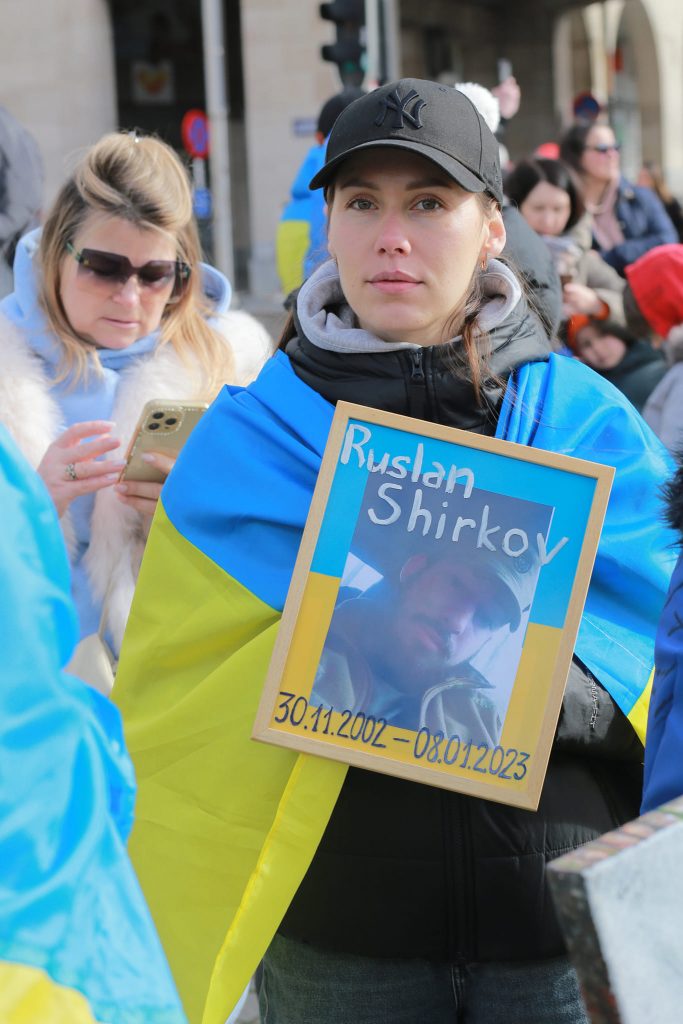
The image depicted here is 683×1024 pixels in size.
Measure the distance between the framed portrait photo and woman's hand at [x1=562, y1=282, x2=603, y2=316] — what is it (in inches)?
158

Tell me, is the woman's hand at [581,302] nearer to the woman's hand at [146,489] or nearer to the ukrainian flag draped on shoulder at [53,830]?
the woman's hand at [146,489]

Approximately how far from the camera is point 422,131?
2.14 metres

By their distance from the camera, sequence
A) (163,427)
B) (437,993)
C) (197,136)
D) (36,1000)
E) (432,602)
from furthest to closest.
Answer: (197,136)
(163,427)
(437,993)
(432,602)
(36,1000)

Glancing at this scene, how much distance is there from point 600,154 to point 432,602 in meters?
6.56

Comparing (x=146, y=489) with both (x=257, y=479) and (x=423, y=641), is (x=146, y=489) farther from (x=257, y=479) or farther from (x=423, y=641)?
(x=423, y=641)

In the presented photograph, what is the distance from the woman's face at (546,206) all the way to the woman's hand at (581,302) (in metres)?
0.44

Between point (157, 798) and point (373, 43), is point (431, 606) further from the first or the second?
point (373, 43)

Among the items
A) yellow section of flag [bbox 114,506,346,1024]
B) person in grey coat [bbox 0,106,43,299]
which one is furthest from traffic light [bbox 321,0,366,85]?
yellow section of flag [bbox 114,506,346,1024]

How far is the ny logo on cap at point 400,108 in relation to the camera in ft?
7.02

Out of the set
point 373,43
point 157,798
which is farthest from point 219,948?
point 373,43

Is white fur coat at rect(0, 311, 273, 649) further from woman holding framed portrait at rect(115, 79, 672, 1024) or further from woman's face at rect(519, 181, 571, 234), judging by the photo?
woman's face at rect(519, 181, 571, 234)

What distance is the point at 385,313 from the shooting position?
2158 mm

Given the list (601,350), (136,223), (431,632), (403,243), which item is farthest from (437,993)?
(601,350)

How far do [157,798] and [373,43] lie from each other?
11816 mm
